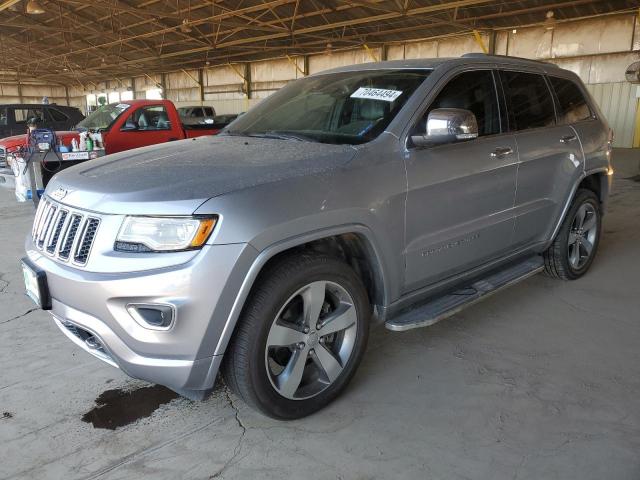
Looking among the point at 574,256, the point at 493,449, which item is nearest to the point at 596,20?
the point at 574,256

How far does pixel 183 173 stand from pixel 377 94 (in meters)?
1.29

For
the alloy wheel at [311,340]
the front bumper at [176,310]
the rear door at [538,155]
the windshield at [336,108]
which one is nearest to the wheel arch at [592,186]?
the rear door at [538,155]

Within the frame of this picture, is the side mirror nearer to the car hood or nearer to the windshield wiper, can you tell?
the car hood

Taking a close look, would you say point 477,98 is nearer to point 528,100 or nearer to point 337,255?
point 528,100

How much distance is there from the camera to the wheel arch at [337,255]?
2.06m

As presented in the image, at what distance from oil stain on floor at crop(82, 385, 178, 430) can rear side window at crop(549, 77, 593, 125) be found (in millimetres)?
3434

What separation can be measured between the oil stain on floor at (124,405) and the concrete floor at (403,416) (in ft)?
0.16

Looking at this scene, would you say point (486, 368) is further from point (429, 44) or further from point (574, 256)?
point (429, 44)

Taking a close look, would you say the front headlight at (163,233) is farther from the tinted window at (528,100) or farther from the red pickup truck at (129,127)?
the red pickup truck at (129,127)

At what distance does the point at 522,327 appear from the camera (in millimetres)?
3500

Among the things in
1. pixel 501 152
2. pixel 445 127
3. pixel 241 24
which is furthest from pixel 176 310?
pixel 241 24

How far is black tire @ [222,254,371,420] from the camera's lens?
7.06 ft

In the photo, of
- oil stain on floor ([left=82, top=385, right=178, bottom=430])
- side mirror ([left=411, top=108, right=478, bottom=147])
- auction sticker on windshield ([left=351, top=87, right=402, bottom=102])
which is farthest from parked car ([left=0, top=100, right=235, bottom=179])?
side mirror ([left=411, top=108, right=478, bottom=147])

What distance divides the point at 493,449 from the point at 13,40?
31702 mm
